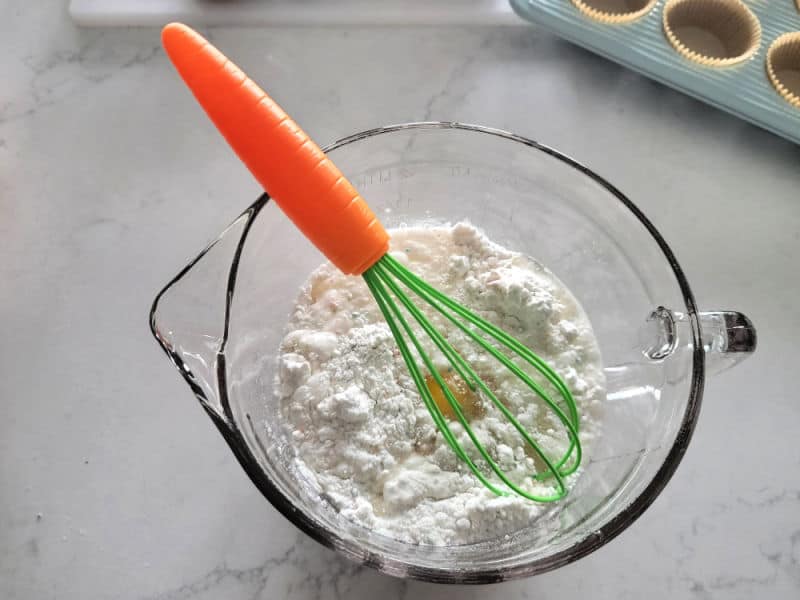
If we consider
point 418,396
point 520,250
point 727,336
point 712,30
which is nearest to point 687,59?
point 712,30

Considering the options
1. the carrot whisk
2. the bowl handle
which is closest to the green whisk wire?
the carrot whisk

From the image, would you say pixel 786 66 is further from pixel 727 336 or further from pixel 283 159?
pixel 283 159

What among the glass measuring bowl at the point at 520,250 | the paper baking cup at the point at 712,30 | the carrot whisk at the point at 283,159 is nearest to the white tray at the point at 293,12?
the paper baking cup at the point at 712,30

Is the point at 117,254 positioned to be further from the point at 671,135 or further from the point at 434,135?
the point at 671,135

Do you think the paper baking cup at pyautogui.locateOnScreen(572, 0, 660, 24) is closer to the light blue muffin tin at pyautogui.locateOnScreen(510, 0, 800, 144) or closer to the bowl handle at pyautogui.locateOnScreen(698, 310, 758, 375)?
the light blue muffin tin at pyautogui.locateOnScreen(510, 0, 800, 144)

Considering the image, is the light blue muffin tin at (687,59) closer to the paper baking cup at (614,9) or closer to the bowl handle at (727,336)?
the paper baking cup at (614,9)

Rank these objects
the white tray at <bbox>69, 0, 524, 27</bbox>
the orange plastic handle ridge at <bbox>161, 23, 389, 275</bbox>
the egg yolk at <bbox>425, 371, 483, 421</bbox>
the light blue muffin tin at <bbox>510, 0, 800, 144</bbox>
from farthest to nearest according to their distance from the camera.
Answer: the white tray at <bbox>69, 0, 524, 27</bbox> → the light blue muffin tin at <bbox>510, 0, 800, 144</bbox> → the egg yolk at <bbox>425, 371, 483, 421</bbox> → the orange plastic handle ridge at <bbox>161, 23, 389, 275</bbox>

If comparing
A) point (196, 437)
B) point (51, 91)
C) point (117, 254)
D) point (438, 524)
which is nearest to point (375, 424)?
point (438, 524)
